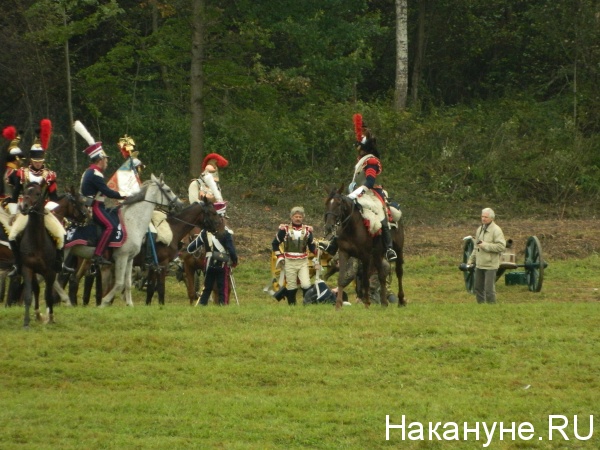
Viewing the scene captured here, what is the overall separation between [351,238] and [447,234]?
1337 cm

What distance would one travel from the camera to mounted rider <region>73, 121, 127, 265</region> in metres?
20.9

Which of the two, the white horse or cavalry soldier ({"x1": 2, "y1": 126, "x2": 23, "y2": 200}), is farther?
the white horse

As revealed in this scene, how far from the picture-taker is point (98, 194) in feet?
69.3

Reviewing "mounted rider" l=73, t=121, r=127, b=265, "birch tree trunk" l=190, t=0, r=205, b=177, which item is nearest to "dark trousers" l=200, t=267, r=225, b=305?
"mounted rider" l=73, t=121, r=127, b=265

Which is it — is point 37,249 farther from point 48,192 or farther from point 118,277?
point 118,277

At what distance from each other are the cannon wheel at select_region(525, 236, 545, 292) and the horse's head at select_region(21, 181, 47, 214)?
10601 mm

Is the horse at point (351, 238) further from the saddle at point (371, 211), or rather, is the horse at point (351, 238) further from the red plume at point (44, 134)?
the red plume at point (44, 134)

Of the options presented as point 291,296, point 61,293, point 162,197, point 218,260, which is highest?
point 162,197

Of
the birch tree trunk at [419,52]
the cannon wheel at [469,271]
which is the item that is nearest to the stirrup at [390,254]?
the cannon wheel at [469,271]

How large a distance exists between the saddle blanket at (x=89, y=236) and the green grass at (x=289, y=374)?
1221 millimetres

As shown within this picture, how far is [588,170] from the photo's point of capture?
1570 inches

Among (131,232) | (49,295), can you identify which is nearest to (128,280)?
(131,232)

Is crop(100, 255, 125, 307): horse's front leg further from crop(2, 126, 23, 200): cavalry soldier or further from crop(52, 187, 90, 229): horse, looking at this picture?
crop(2, 126, 23, 200): cavalry soldier

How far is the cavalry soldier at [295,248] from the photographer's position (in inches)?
890
